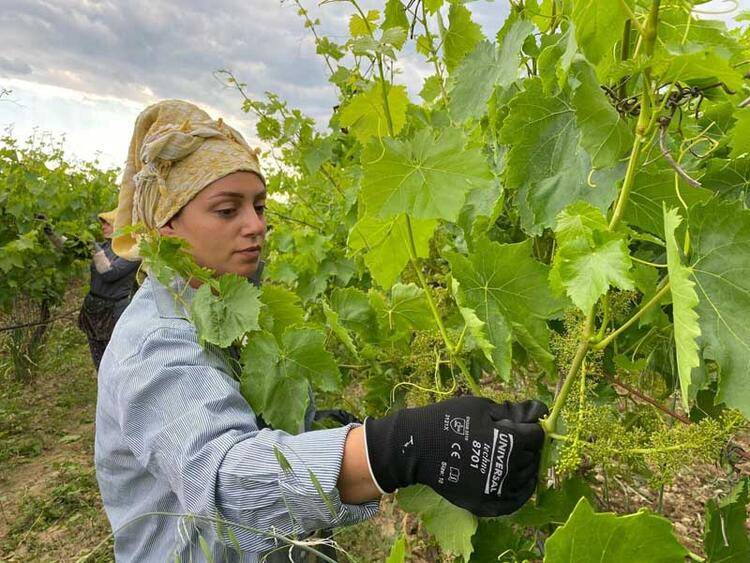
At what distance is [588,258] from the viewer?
2.76ft

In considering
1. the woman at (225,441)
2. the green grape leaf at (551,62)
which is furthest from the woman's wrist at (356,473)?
the green grape leaf at (551,62)

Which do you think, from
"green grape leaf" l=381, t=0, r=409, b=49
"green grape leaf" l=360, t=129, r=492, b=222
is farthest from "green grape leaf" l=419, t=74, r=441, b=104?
"green grape leaf" l=360, t=129, r=492, b=222

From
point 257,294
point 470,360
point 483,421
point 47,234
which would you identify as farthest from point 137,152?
point 47,234

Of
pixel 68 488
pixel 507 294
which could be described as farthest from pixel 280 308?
pixel 68 488

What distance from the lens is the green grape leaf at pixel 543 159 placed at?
1.06 meters

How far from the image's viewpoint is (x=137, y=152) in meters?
2.08

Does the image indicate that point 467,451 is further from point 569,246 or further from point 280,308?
point 280,308

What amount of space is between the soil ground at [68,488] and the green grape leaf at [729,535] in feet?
1.58

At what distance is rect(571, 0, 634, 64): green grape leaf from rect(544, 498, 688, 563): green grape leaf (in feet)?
2.01

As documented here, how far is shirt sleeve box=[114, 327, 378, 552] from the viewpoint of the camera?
116 cm

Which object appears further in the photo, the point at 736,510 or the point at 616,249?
the point at 736,510

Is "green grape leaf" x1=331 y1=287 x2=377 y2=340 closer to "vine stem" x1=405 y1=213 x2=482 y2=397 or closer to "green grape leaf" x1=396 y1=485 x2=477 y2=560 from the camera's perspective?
"vine stem" x1=405 y1=213 x2=482 y2=397

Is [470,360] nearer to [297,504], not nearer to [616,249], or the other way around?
[297,504]

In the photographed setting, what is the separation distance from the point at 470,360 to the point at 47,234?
6.63 metres
